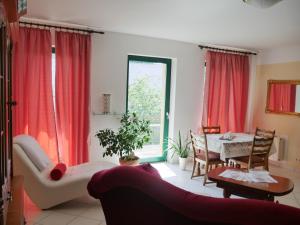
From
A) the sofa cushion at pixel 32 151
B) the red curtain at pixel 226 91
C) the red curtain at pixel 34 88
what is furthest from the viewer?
the red curtain at pixel 226 91

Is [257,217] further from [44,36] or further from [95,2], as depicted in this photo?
[44,36]

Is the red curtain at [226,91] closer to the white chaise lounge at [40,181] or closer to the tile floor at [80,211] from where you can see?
the tile floor at [80,211]

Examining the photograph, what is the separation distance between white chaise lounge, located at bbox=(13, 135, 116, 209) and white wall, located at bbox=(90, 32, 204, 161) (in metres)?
1.33

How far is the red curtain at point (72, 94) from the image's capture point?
3.97 metres

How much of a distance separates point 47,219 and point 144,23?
2620mm

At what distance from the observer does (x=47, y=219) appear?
2.87 m

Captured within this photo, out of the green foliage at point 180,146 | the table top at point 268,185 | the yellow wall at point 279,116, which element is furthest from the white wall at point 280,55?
the table top at point 268,185

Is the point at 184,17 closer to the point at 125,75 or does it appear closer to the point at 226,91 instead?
the point at 125,75

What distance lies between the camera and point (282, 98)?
17.2ft

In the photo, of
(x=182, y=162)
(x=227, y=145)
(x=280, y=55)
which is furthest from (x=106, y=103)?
(x=280, y=55)

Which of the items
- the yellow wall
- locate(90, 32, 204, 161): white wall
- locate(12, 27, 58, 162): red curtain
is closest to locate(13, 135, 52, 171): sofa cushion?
locate(12, 27, 58, 162): red curtain

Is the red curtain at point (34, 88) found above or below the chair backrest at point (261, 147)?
above

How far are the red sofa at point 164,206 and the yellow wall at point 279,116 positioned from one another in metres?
4.49

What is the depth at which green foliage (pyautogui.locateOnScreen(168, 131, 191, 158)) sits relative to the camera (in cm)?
481
